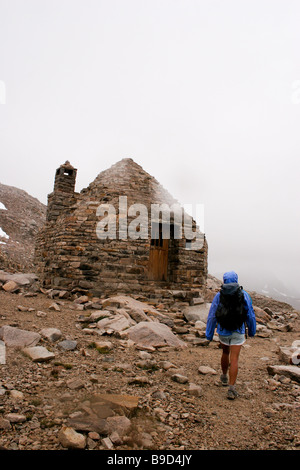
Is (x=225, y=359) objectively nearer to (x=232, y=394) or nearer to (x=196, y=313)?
(x=232, y=394)

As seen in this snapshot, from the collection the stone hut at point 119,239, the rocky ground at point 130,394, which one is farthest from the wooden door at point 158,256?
the rocky ground at point 130,394

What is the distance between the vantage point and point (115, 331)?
5734mm

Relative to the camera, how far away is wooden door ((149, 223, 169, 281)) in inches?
424

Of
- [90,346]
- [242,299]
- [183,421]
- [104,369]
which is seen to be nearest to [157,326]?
[90,346]

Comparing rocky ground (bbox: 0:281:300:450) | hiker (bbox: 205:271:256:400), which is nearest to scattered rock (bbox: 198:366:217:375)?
rocky ground (bbox: 0:281:300:450)

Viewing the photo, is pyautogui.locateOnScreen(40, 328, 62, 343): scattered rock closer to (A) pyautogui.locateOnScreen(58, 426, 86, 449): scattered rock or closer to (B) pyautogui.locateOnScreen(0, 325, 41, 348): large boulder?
(B) pyautogui.locateOnScreen(0, 325, 41, 348): large boulder

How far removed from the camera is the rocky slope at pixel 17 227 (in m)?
18.9

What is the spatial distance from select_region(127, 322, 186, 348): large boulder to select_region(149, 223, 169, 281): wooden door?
4.71 metres

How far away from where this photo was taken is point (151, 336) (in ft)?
18.4

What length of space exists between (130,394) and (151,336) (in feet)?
7.21

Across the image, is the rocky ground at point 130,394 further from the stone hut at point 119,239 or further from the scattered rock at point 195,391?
the stone hut at point 119,239

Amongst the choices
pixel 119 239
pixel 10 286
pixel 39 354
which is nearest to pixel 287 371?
pixel 39 354

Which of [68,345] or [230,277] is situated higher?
[230,277]
